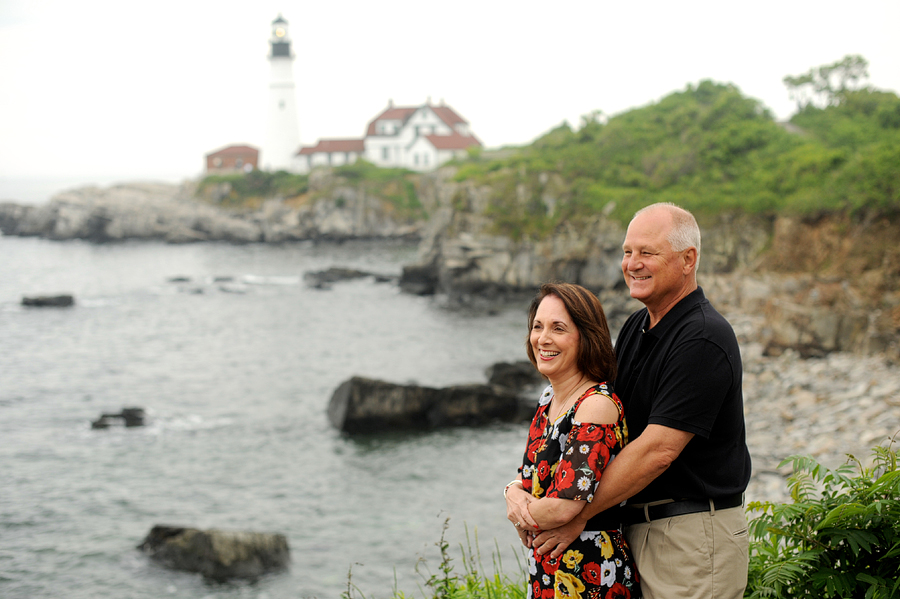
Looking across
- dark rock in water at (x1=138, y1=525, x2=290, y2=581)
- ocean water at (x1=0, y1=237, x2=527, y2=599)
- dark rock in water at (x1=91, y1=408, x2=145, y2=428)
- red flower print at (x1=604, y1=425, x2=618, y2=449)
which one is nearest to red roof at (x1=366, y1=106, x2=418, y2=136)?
ocean water at (x1=0, y1=237, x2=527, y2=599)

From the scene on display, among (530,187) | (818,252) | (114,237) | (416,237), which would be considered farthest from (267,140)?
(818,252)

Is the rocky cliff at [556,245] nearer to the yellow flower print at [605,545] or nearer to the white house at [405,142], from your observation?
the white house at [405,142]

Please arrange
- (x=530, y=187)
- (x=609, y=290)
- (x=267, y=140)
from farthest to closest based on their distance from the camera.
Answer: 1. (x=267, y=140)
2. (x=530, y=187)
3. (x=609, y=290)

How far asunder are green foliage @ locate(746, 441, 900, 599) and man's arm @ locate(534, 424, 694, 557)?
115 centimetres

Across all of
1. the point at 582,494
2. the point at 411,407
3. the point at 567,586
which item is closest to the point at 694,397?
the point at 582,494

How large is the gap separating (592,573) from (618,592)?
16cm

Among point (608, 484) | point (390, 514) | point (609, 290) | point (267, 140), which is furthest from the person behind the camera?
point (267, 140)

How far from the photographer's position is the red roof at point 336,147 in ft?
313

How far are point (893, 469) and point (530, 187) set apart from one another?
4321cm

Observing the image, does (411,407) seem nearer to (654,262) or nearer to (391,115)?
(654,262)

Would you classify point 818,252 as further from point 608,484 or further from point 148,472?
point 608,484

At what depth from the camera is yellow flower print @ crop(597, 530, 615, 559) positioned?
2.99 meters

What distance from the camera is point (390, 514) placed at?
615 inches

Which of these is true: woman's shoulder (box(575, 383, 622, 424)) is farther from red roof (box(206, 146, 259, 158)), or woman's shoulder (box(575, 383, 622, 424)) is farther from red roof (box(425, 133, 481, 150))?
red roof (box(206, 146, 259, 158))
